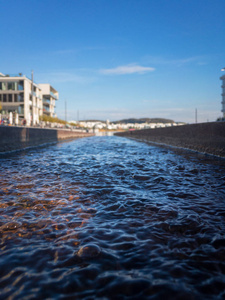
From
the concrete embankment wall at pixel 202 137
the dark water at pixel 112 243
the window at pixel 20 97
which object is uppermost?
the window at pixel 20 97

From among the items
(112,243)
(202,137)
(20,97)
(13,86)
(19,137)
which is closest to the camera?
(112,243)

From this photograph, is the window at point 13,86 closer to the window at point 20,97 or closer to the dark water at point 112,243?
the window at point 20,97

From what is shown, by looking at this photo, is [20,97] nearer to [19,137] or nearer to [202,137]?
[19,137]

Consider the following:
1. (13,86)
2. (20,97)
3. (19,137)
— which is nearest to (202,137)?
(19,137)

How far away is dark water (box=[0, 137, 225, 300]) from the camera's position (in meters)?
1.80

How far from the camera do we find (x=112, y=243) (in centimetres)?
244

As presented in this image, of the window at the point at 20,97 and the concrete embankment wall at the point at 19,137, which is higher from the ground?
the window at the point at 20,97

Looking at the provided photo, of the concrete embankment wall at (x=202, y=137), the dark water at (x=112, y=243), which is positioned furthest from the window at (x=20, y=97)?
the dark water at (x=112, y=243)

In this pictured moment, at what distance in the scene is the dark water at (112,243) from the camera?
1804mm

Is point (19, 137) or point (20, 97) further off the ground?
point (20, 97)

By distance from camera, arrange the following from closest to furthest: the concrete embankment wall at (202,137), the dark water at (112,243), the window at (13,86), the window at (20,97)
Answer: the dark water at (112,243) → the concrete embankment wall at (202,137) → the window at (13,86) → the window at (20,97)

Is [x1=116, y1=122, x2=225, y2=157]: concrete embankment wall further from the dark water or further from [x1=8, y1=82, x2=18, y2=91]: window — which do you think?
[x1=8, y1=82, x2=18, y2=91]: window

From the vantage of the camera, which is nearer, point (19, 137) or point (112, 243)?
point (112, 243)

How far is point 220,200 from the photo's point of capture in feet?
12.9
